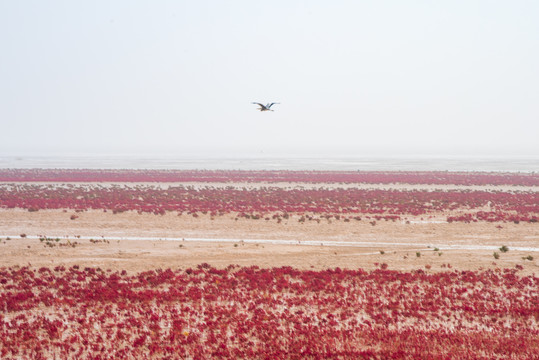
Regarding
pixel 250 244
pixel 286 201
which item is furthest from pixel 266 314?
pixel 286 201

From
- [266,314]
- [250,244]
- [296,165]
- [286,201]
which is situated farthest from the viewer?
[296,165]

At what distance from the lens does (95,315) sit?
18750 mm

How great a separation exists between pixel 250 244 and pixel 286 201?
25876mm

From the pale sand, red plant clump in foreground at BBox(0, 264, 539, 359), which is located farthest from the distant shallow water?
red plant clump in foreground at BBox(0, 264, 539, 359)

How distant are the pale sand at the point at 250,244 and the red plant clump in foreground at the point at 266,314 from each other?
2711 millimetres

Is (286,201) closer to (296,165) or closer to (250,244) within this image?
(250,244)

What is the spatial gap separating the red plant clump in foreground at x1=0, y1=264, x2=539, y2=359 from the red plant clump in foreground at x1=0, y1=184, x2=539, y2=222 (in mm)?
22359

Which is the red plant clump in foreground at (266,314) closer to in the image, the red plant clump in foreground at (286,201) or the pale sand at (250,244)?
the pale sand at (250,244)

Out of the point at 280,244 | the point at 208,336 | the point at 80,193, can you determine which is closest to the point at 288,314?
the point at 208,336

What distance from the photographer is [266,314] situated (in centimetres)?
1912

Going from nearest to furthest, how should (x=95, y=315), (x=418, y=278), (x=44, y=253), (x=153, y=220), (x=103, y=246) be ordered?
(x=95, y=315)
(x=418, y=278)
(x=44, y=253)
(x=103, y=246)
(x=153, y=220)

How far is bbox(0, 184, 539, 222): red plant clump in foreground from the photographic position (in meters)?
49.5

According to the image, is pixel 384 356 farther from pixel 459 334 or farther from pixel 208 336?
pixel 208 336

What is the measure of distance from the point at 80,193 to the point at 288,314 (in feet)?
168
